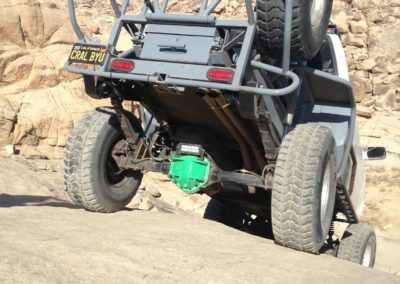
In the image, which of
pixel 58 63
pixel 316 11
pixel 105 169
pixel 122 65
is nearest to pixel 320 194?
pixel 316 11

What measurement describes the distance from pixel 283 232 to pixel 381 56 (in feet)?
45.5

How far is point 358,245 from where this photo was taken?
5605mm

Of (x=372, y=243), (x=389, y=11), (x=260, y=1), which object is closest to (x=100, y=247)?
(x=260, y=1)

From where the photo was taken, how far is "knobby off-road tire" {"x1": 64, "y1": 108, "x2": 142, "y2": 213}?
4.99 m

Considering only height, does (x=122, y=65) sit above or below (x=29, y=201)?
above

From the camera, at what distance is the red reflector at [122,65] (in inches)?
171

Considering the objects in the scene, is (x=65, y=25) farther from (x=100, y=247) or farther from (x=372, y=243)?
(x=100, y=247)

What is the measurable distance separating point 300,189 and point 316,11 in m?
1.45

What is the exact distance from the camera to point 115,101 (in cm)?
480

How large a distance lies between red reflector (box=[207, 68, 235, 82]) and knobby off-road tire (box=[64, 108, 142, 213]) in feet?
4.63

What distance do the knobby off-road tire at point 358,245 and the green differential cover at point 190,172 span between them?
5.81 ft

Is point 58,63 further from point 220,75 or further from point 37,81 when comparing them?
point 220,75

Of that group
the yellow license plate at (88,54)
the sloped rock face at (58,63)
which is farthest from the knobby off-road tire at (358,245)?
the sloped rock face at (58,63)

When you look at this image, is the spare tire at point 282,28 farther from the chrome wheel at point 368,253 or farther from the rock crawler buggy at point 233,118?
the chrome wheel at point 368,253
